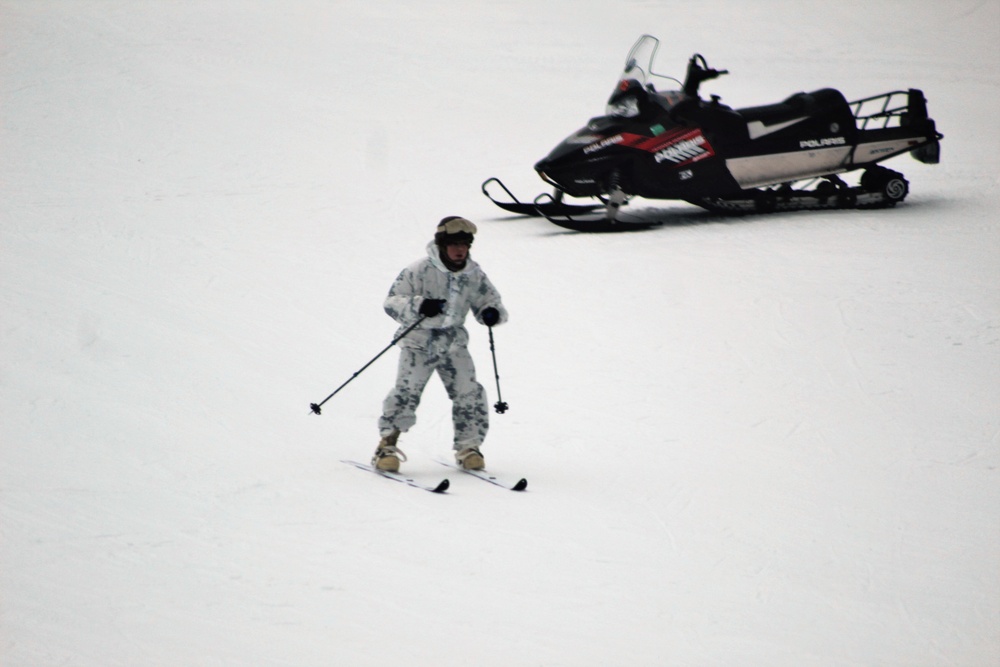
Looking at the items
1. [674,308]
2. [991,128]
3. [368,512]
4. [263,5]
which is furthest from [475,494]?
[263,5]

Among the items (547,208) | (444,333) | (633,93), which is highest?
(633,93)

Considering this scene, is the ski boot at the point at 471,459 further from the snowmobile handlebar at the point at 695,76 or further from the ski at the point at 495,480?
the snowmobile handlebar at the point at 695,76

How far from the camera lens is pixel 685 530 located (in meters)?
5.55

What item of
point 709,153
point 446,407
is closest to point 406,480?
point 446,407

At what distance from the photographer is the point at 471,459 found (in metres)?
6.25

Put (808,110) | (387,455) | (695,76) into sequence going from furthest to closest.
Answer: (808,110), (695,76), (387,455)

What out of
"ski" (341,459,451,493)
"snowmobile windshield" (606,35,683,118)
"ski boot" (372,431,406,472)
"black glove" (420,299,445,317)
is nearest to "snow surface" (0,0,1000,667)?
"ski" (341,459,451,493)

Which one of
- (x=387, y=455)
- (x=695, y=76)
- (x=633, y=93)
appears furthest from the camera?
(x=695, y=76)

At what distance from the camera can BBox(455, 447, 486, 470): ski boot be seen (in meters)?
6.24

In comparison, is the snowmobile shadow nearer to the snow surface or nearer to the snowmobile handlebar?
the snow surface

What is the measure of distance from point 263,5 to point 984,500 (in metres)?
21.1

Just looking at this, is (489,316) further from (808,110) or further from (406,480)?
(808,110)

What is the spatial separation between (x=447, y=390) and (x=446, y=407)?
5.74 feet

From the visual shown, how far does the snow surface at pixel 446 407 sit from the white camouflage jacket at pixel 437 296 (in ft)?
2.63
